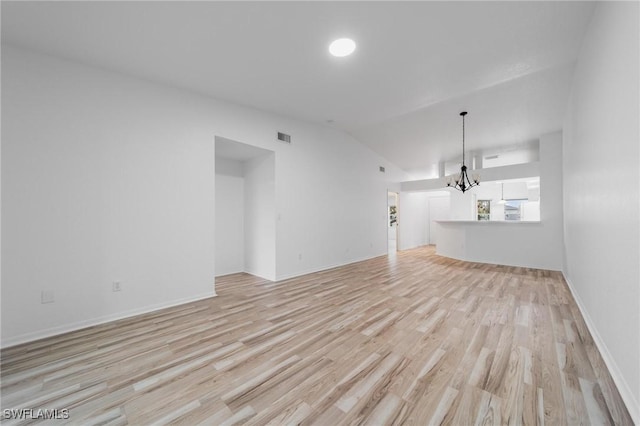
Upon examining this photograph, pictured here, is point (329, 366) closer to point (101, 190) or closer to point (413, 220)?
point (101, 190)

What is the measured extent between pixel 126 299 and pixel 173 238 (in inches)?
33.7

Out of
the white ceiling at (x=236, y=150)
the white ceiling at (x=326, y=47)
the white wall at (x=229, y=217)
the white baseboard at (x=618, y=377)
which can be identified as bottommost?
the white baseboard at (x=618, y=377)

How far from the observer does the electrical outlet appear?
2453 mm

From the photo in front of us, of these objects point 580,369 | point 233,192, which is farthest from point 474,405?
point 233,192

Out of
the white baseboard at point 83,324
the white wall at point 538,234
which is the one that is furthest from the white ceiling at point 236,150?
the white wall at point 538,234

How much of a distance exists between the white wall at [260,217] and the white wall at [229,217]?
0.40 feet

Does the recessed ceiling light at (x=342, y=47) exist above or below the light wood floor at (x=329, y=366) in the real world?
above

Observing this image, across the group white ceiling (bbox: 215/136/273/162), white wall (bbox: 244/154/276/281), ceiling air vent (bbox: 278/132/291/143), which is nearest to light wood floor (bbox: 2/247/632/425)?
white wall (bbox: 244/154/276/281)

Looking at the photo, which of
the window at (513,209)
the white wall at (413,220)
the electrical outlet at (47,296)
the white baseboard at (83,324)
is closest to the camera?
the white baseboard at (83,324)

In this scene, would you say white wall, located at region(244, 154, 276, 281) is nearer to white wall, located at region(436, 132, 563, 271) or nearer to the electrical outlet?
the electrical outlet

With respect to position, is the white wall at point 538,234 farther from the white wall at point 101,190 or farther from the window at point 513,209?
the window at point 513,209

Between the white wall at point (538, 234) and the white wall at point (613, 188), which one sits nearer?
the white wall at point (613, 188)

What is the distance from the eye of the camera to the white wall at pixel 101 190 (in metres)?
2.37

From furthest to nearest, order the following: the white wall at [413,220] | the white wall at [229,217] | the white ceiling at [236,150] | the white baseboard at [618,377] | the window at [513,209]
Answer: the window at [513,209]
the white wall at [413,220]
the white wall at [229,217]
the white ceiling at [236,150]
the white baseboard at [618,377]
